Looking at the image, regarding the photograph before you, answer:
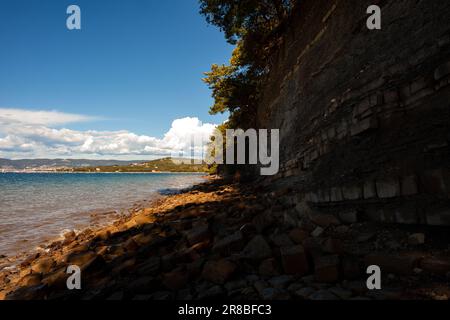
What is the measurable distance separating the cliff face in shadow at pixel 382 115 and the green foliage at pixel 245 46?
23.8 feet

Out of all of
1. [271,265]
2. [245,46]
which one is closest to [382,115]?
[271,265]

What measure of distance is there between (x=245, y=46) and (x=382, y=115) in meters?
15.3

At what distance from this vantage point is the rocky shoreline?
130 inches

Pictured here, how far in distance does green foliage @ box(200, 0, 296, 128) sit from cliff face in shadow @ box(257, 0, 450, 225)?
7.26 metres

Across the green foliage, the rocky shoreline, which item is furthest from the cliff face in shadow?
the green foliage

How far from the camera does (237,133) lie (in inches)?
1059

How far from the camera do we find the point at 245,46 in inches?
719

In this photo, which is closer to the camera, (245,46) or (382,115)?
(382,115)

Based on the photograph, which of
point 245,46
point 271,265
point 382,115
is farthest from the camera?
point 245,46

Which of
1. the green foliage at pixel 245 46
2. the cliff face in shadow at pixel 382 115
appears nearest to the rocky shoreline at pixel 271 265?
the cliff face in shadow at pixel 382 115

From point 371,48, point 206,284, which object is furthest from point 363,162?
point 206,284

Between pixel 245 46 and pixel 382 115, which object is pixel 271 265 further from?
pixel 245 46

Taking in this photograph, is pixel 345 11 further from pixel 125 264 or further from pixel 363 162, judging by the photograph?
pixel 125 264
